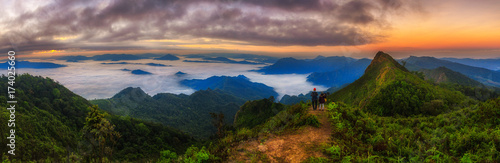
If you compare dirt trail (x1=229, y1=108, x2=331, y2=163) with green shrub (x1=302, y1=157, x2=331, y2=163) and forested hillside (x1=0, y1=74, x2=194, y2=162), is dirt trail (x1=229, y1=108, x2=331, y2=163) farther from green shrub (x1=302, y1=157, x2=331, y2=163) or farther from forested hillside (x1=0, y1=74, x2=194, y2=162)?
forested hillside (x1=0, y1=74, x2=194, y2=162)

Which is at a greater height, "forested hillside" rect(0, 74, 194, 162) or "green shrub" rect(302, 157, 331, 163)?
"green shrub" rect(302, 157, 331, 163)

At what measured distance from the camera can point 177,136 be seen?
290 ft

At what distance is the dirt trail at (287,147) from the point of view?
884cm

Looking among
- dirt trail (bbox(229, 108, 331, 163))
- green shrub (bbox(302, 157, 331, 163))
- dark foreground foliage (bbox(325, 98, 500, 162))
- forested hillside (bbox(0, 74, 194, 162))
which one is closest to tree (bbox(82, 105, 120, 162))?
dirt trail (bbox(229, 108, 331, 163))

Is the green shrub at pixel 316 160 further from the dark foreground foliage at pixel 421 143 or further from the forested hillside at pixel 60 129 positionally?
the forested hillside at pixel 60 129

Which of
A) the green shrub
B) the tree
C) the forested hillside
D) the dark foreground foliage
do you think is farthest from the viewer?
the forested hillside

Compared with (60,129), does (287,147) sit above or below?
above

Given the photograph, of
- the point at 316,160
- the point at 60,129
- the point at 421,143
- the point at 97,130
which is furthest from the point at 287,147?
the point at 60,129

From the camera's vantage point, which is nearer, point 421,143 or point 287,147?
point 421,143

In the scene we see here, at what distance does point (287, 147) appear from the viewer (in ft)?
32.0

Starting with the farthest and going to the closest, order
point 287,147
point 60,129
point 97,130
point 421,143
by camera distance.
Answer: point 60,129
point 97,130
point 287,147
point 421,143

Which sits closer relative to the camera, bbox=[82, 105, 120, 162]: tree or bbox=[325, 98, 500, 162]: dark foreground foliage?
bbox=[325, 98, 500, 162]: dark foreground foliage

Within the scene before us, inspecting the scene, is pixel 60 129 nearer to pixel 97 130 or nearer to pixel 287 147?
pixel 97 130

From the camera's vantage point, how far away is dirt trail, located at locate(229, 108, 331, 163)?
8.84 meters
